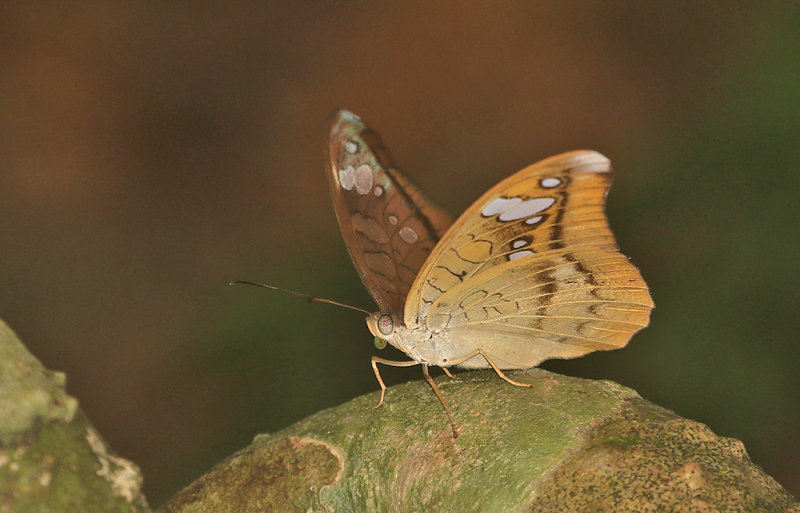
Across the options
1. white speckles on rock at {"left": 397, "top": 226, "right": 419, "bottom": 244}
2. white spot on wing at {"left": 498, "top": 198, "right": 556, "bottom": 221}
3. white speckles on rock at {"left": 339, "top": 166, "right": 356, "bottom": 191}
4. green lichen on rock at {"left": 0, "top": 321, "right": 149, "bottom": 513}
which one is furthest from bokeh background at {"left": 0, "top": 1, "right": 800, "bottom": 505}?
green lichen on rock at {"left": 0, "top": 321, "right": 149, "bottom": 513}

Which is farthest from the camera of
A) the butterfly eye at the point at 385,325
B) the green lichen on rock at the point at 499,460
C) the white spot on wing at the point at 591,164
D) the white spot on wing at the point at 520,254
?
the butterfly eye at the point at 385,325

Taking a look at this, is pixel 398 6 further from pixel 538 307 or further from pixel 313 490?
pixel 313 490

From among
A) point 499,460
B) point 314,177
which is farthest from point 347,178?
point 314,177

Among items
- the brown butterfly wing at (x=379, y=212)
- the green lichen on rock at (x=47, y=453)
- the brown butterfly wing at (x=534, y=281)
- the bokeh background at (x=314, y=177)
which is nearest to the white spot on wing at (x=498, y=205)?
the brown butterfly wing at (x=534, y=281)

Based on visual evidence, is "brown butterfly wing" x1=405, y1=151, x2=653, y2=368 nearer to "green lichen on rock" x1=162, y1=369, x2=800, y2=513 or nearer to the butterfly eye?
the butterfly eye

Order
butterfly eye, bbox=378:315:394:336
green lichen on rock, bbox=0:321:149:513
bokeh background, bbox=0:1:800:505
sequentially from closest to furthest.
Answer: green lichen on rock, bbox=0:321:149:513
butterfly eye, bbox=378:315:394:336
bokeh background, bbox=0:1:800:505

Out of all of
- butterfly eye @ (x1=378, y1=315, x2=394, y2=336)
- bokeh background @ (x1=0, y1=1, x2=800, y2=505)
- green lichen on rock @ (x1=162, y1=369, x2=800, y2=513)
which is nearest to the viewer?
green lichen on rock @ (x1=162, y1=369, x2=800, y2=513)

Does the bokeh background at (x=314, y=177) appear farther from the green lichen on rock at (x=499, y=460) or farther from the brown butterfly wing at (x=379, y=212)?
the green lichen on rock at (x=499, y=460)
